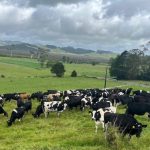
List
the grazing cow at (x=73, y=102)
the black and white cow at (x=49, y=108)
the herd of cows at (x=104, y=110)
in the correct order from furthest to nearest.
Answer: the grazing cow at (x=73, y=102) → the black and white cow at (x=49, y=108) → the herd of cows at (x=104, y=110)

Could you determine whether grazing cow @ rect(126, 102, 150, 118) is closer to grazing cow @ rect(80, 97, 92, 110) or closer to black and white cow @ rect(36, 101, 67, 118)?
black and white cow @ rect(36, 101, 67, 118)

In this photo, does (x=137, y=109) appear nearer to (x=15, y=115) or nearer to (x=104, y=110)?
(x=104, y=110)

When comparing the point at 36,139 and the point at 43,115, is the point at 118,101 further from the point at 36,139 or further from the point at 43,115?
the point at 36,139

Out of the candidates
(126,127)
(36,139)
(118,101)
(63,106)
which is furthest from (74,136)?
(118,101)

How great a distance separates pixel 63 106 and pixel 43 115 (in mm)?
2090

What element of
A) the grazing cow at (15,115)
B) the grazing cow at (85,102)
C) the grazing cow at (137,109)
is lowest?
the grazing cow at (15,115)

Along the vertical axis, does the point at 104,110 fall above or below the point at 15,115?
above

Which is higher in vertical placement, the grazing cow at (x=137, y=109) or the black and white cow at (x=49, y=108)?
the grazing cow at (x=137, y=109)

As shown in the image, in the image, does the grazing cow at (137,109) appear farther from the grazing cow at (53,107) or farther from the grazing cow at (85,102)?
the grazing cow at (85,102)

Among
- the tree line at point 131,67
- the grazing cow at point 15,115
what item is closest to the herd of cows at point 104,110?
the grazing cow at point 15,115

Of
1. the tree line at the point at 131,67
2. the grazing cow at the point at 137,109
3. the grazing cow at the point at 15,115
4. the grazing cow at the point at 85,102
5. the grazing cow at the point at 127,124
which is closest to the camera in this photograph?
the grazing cow at the point at 127,124

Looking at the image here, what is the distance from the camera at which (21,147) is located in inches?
744

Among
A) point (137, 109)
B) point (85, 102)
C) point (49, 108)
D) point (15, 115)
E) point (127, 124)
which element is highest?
point (127, 124)

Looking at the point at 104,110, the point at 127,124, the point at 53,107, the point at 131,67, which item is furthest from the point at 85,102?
the point at 131,67
